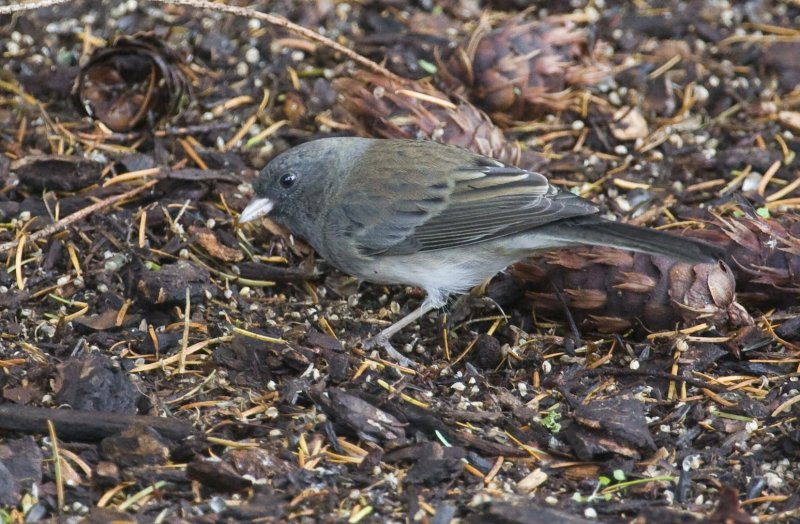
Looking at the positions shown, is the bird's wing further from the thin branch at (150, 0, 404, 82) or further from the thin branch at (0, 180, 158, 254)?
the thin branch at (0, 180, 158, 254)

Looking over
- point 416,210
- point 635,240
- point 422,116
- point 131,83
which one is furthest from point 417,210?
point 131,83

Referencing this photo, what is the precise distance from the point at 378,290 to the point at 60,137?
1.52m

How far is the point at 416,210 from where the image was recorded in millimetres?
3762

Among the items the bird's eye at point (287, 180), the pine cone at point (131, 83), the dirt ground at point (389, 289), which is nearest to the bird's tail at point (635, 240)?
the dirt ground at point (389, 289)

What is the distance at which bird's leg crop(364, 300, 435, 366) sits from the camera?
3.50 metres

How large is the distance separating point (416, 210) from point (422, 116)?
57cm

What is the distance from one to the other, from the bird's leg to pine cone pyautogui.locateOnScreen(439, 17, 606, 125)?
3.67 feet

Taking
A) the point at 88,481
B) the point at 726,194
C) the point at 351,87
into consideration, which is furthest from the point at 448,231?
the point at 88,481

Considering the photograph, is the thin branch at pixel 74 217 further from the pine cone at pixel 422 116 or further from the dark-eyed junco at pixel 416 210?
the pine cone at pixel 422 116

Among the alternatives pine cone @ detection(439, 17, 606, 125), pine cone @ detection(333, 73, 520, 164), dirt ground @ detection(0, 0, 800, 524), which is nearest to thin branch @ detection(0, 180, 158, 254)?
dirt ground @ detection(0, 0, 800, 524)

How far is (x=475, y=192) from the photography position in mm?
3736

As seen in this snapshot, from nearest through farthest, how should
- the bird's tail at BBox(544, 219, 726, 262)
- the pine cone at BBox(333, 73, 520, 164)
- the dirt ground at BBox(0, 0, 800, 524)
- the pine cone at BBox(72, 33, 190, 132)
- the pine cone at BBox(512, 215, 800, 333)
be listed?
the dirt ground at BBox(0, 0, 800, 524) < the bird's tail at BBox(544, 219, 726, 262) < the pine cone at BBox(512, 215, 800, 333) < the pine cone at BBox(333, 73, 520, 164) < the pine cone at BBox(72, 33, 190, 132)

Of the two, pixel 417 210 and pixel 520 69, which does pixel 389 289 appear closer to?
pixel 417 210

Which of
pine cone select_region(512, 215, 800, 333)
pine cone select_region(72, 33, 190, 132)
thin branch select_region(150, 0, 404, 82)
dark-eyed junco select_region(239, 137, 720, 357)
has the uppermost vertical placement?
thin branch select_region(150, 0, 404, 82)
